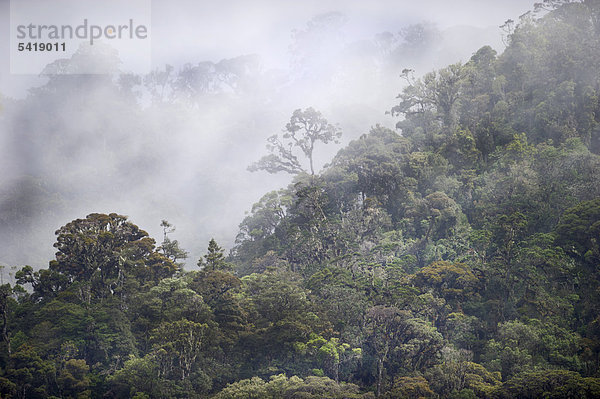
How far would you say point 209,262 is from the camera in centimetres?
3011

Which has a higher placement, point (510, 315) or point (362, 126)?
point (362, 126)

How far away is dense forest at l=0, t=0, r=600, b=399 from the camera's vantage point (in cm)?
2369

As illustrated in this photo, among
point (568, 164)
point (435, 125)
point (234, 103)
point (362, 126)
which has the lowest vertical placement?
point (568, 164)

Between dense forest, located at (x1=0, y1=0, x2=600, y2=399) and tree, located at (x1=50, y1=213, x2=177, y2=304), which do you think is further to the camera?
tree, located at (x1=50, y1=213, x2=177, y2=304)

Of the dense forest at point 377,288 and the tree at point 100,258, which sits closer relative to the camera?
the dense forest at point 377,288

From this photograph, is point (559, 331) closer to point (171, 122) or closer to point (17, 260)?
point (17, 260)

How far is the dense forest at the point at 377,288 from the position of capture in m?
23.7

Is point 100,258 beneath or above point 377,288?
above

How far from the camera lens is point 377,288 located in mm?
29312

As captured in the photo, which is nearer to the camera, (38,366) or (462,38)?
(38,366)

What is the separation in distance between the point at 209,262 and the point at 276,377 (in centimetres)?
869

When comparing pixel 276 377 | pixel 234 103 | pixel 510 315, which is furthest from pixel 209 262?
pixel 234 103

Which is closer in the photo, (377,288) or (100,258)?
(100,258)

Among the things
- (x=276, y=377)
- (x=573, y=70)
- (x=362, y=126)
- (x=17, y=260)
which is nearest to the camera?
(x=276, y=377)
